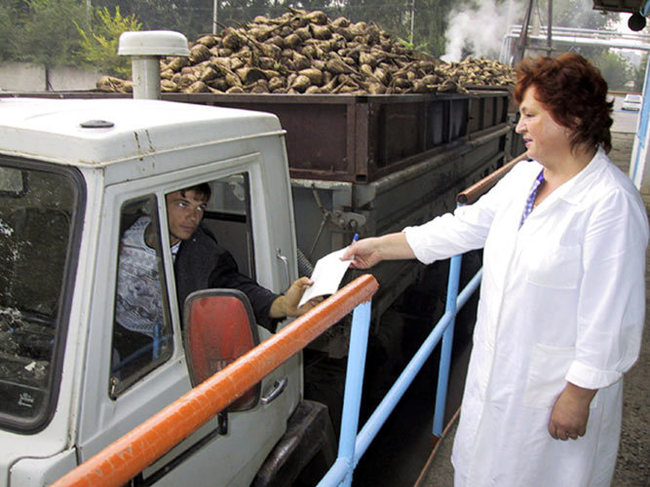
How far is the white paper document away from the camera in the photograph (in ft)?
6.22

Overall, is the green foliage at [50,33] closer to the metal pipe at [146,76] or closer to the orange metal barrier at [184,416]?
the metal pipe at [146,76]

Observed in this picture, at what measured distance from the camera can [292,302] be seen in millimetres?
2018

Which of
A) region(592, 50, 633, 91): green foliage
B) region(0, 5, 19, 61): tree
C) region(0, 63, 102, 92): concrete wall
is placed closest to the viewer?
region(0, 63, 102, 92): concrete wall

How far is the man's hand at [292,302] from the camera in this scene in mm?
2002

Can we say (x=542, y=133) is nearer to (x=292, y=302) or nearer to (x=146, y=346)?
(x=292, y=302)

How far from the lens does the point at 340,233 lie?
3172mm

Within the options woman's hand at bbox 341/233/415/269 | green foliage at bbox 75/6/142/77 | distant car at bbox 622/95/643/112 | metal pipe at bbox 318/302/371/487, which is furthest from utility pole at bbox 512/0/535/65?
metal pipe at bbox 318/302/371/487

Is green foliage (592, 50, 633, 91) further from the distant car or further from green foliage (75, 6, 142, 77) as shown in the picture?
green foliage (75, 6, 142, 77)

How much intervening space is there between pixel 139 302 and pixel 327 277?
2.23ft

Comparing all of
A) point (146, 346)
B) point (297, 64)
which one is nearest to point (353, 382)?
point (146, 346)

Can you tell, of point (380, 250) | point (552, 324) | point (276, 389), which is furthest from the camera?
point (380, 250)

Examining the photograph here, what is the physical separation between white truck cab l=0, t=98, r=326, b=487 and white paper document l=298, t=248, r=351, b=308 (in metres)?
0.47

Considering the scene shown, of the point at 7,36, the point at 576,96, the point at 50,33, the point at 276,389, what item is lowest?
the point at 276,389

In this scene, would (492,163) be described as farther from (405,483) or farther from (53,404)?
(53,404)
